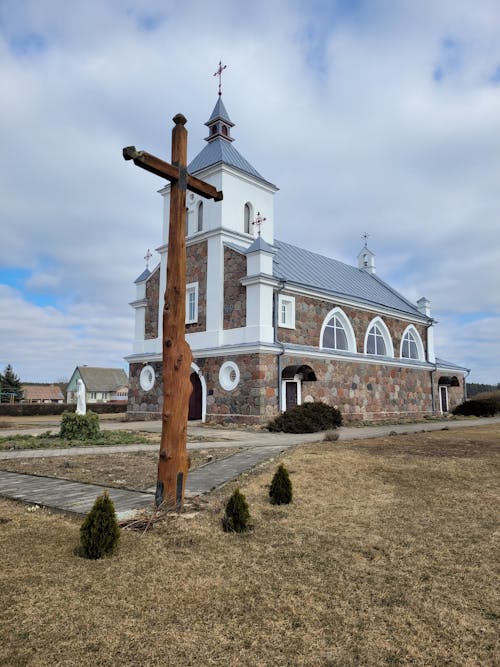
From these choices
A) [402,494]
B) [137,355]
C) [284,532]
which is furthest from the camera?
[137,355]

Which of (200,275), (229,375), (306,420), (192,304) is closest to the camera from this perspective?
(306,420)

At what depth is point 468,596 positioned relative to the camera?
394cm

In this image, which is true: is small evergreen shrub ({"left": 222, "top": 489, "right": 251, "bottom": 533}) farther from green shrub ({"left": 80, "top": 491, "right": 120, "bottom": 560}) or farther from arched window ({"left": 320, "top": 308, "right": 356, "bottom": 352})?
arched window ({"left": 320, "top": 308, "right": 356, "bottom": 352})

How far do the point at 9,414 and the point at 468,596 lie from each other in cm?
3747

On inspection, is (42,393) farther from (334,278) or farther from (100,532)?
(100,532)

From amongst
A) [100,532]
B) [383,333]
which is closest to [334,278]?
[383,333]

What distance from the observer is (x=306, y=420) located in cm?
1694

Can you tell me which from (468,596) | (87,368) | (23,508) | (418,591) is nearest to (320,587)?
(418,591)

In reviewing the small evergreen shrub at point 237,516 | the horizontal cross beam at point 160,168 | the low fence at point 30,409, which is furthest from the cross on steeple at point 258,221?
the low fence at point 30,409

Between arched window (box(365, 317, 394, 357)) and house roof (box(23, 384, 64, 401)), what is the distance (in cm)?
5816

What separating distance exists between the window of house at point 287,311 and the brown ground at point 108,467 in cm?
1043

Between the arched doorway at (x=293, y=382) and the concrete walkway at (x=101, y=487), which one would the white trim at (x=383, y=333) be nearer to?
the arched doorway at (x=293, y=382)

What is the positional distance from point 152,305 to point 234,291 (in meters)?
6.46

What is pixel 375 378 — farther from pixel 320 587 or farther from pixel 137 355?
pixel 320 587
